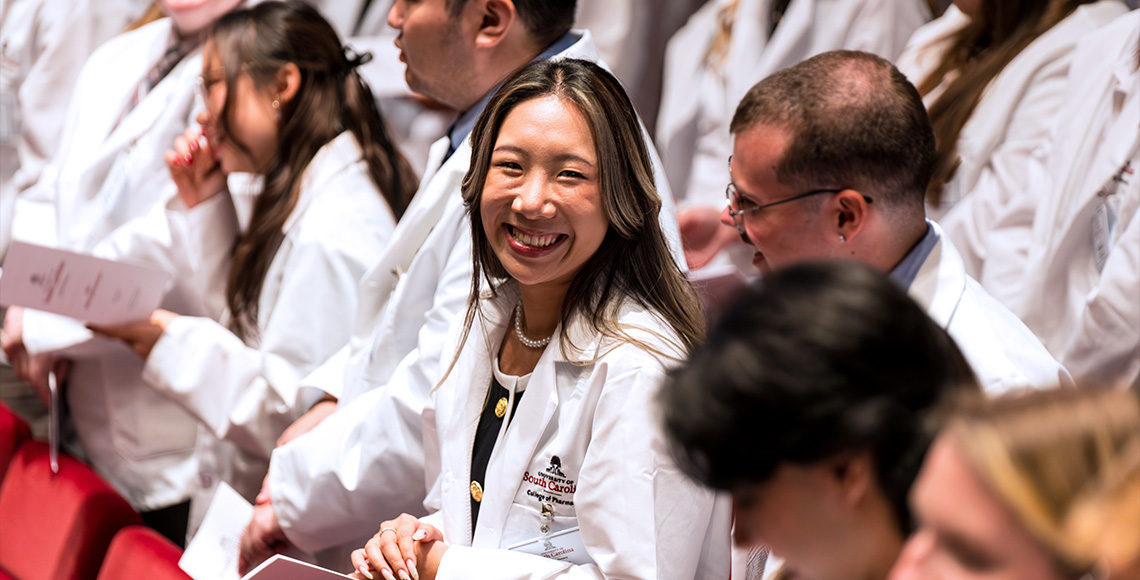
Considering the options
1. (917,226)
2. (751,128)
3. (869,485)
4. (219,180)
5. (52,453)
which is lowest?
(52,453)

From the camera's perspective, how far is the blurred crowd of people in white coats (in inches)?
27.2

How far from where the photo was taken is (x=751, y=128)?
1.53m

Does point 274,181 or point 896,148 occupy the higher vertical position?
point 896,148

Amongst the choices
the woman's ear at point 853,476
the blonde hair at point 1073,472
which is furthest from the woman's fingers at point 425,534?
the blonde hair at point 1073,472

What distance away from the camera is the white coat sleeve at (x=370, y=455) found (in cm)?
178

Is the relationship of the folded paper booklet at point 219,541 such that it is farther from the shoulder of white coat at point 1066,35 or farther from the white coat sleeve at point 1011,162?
the shoulder of white coat at point 1066,35

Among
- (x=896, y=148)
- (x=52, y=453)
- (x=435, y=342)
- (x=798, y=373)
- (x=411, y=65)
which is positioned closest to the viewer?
(x=798, y=373)

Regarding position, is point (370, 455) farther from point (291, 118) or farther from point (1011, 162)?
point (1011, 162)

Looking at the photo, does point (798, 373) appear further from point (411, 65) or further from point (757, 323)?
point (411, 65)

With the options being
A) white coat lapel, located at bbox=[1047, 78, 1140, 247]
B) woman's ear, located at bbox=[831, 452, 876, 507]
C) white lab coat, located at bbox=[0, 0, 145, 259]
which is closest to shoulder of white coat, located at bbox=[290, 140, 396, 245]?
white coat lapel, located at bbox=[1047, 78, 1140, 247]

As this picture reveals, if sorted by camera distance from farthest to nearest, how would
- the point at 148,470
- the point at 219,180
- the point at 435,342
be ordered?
the point at 148,470 → the point at 219,180 → the point at 435,342

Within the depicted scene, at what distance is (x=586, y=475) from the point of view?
1.30 meters

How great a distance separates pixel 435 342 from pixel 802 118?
0.67 m

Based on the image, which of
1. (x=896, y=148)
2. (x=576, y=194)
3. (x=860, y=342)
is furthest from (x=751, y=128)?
(x=860, y=342)
